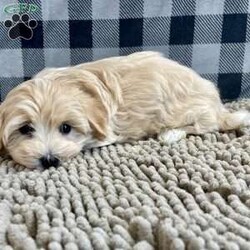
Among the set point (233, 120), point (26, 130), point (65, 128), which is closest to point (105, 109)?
point (65, 128)

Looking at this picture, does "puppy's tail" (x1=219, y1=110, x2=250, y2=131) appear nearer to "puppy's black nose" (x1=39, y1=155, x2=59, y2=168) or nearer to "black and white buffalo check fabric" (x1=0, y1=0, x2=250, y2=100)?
"black and white buffalo check fabric" (x1=0, y1=0, x2=250, y2=100)

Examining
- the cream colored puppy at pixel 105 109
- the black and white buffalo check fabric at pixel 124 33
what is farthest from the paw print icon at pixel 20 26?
the cream colored puppy at pixel 105 109

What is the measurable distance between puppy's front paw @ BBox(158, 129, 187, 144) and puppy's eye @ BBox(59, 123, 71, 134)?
0.91 feet

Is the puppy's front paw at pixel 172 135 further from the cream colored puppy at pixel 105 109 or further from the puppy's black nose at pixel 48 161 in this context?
the puppy's black nose at pixel 48 161

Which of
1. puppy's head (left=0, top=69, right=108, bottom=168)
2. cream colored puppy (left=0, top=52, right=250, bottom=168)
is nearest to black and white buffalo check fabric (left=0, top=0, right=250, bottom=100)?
cream colored puppy (left=0, top=52, right=250, bottom=168)

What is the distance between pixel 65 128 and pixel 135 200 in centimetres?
48

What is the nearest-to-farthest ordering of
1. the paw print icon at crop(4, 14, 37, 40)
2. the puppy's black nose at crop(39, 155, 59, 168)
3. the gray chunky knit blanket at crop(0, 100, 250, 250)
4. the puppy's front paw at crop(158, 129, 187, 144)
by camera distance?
the gray chunky knit blanket at crop(0, 100, 250, 250)
the puppy's black nose at crop(39, 155, 59, 168)
the puppy's front paw at crop(158, 129, 187, 144)
the paw print icon at crop(4, 14, 37, 40)

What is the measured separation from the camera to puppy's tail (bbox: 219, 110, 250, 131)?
156 cm

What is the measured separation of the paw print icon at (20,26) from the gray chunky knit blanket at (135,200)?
0.58 meters

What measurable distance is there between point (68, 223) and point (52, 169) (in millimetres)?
391

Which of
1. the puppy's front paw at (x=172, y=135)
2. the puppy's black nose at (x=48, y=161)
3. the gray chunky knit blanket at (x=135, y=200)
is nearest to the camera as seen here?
the gray chunky knit blanket at (x=135, y=200)

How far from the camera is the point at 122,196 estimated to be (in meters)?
1.05

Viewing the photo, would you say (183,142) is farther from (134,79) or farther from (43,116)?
(43,116)

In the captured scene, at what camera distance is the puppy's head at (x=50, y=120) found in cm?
138
